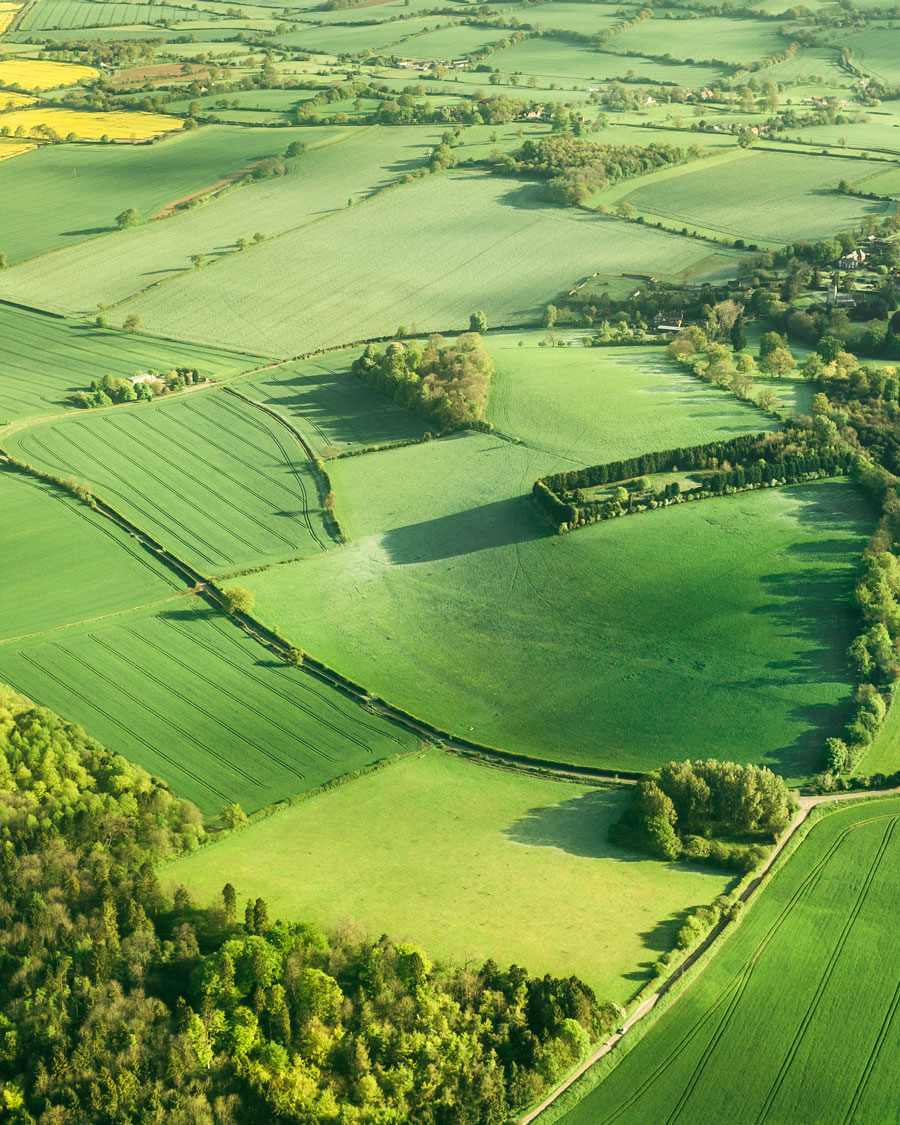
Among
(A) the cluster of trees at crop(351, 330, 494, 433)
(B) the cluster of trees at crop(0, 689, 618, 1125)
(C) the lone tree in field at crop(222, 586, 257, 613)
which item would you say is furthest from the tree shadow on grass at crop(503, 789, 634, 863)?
(A) the cluster of trees at crop(351, 330, 494, 433)

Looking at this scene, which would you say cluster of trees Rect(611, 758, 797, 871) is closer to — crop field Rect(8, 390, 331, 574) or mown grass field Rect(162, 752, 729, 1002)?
mown grass field Rect(162, 752, 729, 1002)

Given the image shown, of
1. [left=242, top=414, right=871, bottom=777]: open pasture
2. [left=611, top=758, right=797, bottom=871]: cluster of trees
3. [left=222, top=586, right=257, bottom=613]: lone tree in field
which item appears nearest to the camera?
[left=611, top=758, right=797, bottom=871]: cluster of trees

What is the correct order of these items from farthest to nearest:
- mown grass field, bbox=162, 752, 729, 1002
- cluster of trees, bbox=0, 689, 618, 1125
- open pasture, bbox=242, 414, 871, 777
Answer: open pasture, bbox=242, 414, 871, 777, mown grass field, bbox=162, 752, 729, 1002, cluster of trees, bbox=0, 689, 618, 1125

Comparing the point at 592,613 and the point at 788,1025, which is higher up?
the point at 592,613

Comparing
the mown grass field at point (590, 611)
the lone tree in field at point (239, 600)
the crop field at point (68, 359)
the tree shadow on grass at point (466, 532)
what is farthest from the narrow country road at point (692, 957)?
the crop field at point (68, 359)

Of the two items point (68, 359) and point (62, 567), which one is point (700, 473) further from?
point (68, 359)

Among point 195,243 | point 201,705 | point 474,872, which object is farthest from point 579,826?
point 195,243
